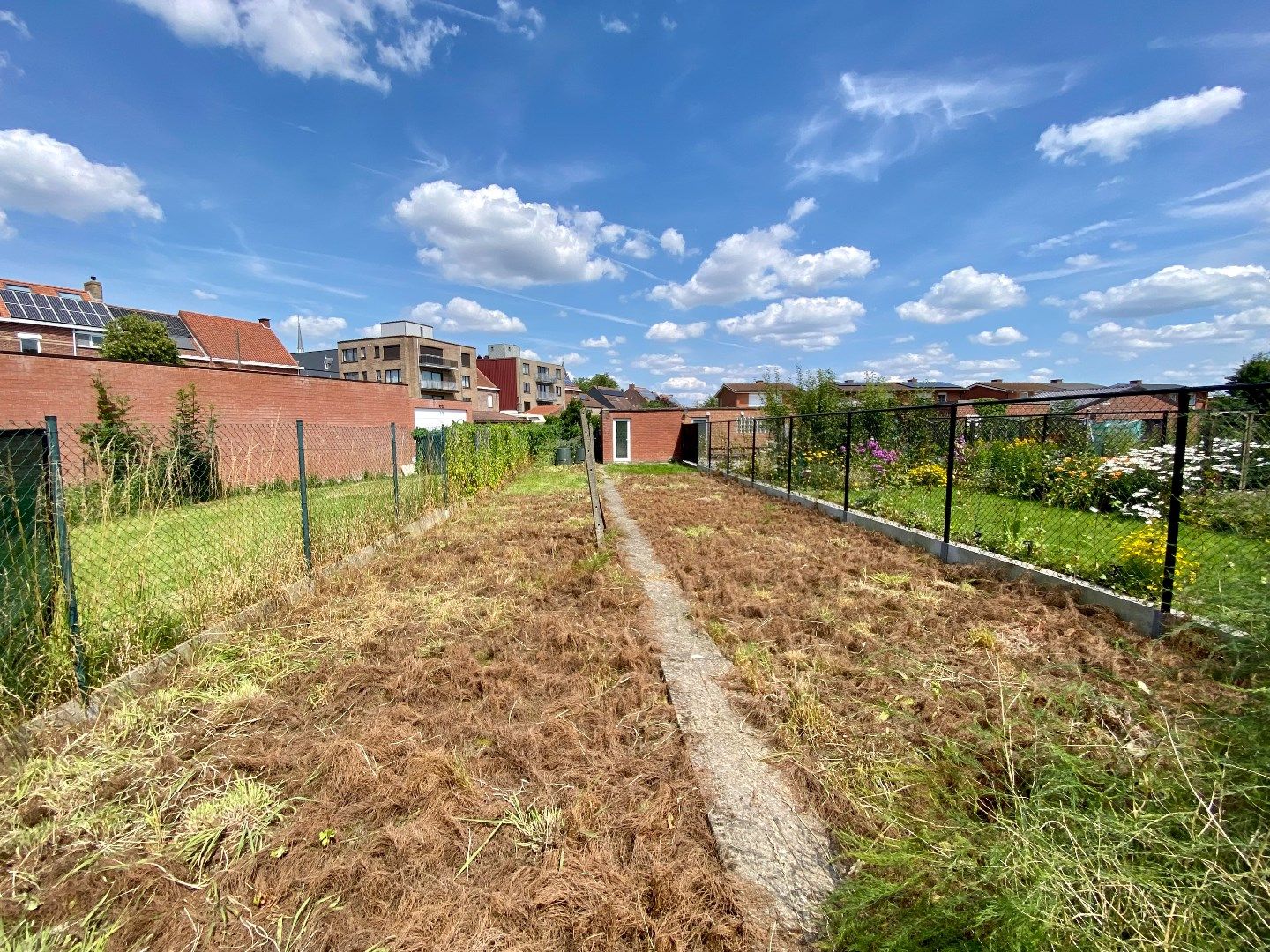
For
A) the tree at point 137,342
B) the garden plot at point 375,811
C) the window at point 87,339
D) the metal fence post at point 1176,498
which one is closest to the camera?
the garden plot at point 375,811

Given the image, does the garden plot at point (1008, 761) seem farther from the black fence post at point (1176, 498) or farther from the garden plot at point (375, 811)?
the garden plot at point (375, 811)

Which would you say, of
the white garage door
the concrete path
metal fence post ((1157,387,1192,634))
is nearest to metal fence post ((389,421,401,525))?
the concrete path

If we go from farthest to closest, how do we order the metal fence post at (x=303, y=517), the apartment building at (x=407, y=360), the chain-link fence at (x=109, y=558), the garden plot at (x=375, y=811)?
the apartment building at (x=407, y=360)
the metal fence post at (x=303, y=517)
the chain-link fence at (x=109, y=558)
the garden plot at (x=375, y=811)

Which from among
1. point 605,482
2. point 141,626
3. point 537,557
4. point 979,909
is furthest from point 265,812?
point 605,482

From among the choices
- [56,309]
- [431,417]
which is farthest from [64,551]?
[56,309]

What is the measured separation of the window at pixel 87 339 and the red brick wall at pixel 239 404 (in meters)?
19.1

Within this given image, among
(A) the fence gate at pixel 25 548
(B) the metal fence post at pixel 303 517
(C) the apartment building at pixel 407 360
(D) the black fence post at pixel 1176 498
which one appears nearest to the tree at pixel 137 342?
(C) the apartment building at pixel 407 360

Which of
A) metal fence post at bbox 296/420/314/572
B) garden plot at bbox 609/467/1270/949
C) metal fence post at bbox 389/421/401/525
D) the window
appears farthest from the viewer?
the window

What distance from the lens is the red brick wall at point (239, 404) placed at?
1345 centimetres

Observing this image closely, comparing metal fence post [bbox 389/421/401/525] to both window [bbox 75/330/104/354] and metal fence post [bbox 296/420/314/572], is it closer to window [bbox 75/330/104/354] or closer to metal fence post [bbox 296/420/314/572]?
metal fence post [bbox 296/420/314/572]

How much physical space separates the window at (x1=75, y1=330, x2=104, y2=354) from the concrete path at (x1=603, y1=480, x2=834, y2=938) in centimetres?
4048

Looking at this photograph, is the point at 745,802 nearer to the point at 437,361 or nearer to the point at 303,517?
the point at 303,517

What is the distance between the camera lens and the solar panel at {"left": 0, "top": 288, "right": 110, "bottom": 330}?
90.1 feet

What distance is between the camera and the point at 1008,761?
1.88 metres
